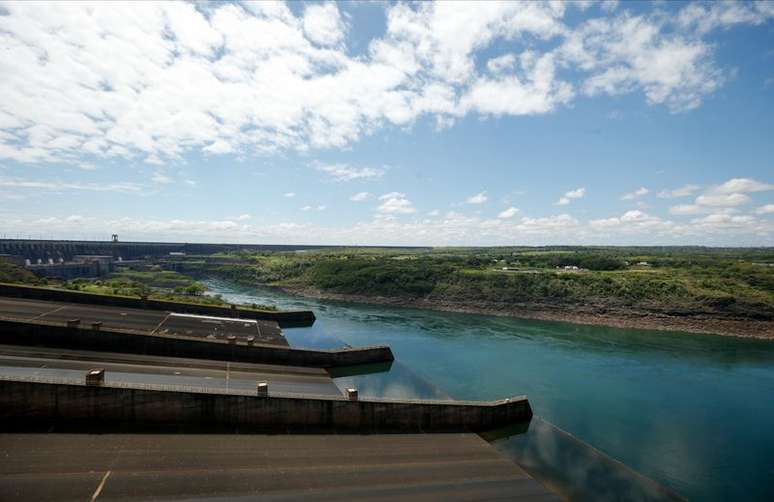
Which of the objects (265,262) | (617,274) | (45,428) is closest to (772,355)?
(617,274)

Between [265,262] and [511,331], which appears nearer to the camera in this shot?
[511,331]

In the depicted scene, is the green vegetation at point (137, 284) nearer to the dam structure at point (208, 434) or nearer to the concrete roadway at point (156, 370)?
the concrete roadway at point (156, 370)

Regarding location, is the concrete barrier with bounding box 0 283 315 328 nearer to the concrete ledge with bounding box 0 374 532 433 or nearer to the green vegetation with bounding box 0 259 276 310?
the green vegetation with bounding box 0 259 276 310

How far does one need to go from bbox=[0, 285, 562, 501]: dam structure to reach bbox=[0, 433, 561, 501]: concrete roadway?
0.21 ft

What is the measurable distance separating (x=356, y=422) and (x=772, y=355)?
2511 inches

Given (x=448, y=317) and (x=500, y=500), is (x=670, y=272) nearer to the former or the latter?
(x=448, y=317)

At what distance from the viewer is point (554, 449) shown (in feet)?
89.2

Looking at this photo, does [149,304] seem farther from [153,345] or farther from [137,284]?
[137,284]

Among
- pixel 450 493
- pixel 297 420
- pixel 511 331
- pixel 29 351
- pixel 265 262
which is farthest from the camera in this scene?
pixel 265 262

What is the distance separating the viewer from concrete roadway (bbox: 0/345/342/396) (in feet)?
90.4

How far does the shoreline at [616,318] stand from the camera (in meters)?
69.7

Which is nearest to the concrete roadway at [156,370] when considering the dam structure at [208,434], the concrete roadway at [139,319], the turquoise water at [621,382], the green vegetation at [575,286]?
the dam structure at [208,434]

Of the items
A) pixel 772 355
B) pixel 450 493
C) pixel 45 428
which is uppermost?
pixel 45 428

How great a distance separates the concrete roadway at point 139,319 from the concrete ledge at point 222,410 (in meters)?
21.2
